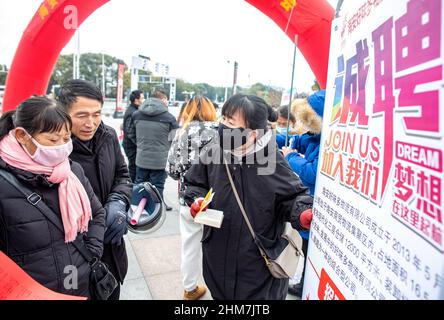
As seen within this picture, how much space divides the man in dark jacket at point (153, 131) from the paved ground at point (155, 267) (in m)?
0.81

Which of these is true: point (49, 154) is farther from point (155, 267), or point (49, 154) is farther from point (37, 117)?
point (155, 267)

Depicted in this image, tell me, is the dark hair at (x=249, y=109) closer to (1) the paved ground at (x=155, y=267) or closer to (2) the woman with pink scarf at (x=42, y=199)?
(2) the woman with pink scarf at (x=42, y=199)

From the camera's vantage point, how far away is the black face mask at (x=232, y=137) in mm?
1471

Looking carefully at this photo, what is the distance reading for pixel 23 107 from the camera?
1.17 m

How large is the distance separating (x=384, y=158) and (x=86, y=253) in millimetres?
1197

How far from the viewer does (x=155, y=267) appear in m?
2.76

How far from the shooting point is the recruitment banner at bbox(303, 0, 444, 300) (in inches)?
20.8

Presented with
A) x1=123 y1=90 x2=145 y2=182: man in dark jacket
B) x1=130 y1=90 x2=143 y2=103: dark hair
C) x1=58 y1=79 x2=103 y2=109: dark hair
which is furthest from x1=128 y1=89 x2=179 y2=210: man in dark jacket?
x1=58 y1=79 x2=103 y2=109: dark hair

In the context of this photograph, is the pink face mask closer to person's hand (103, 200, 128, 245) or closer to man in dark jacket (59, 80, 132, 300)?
man in dark jacket (59, 80, 132, 300)

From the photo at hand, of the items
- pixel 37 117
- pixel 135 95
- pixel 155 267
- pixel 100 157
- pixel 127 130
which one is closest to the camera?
pixel 37 117

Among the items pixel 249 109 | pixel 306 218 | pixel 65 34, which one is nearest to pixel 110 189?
pixel 249 109
